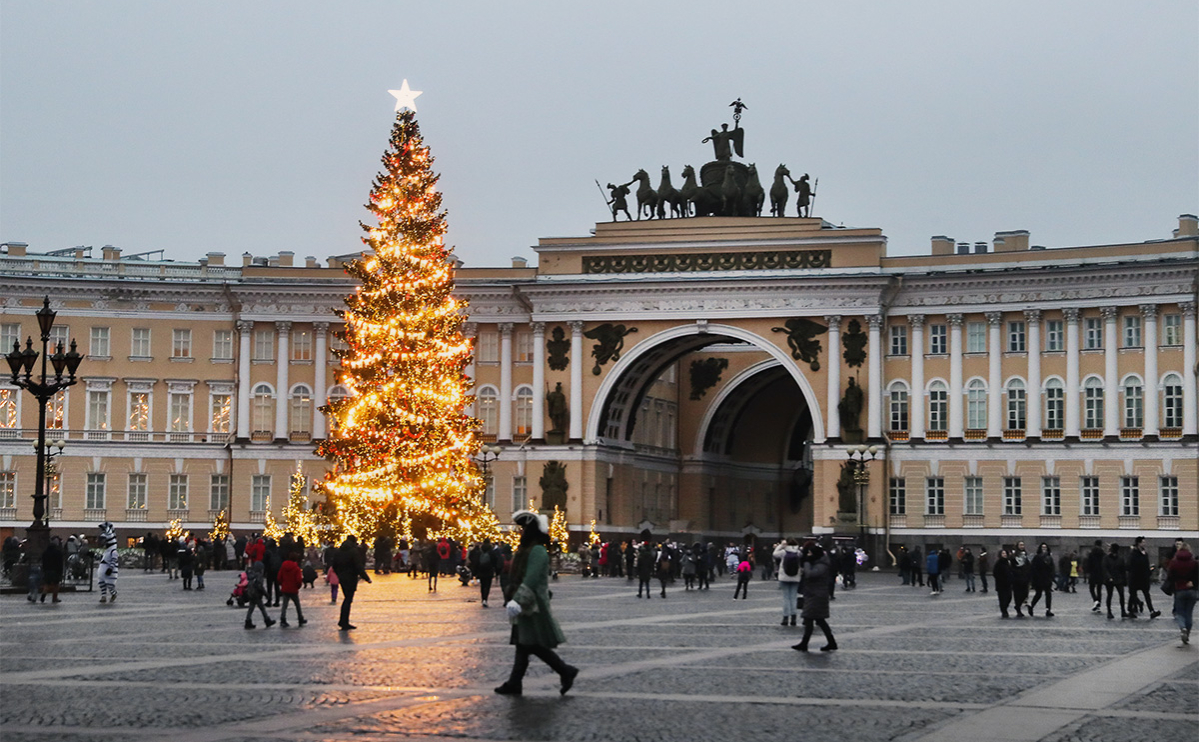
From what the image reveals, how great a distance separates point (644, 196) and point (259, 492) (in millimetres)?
22204

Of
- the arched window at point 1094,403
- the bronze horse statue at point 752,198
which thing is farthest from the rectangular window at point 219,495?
the arched window at point 1094,403

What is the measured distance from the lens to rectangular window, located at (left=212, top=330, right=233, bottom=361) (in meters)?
82.1

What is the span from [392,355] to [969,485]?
28.6 metres

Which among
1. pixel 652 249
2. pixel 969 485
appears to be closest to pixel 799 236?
pixel 652 249

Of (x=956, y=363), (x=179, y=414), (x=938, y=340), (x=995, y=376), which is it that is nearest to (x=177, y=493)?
(x=179, y=414)

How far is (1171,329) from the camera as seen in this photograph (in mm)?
73188

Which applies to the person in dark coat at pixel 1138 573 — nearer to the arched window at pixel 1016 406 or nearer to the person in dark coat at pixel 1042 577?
the person in dark coat at pixel 1042 577

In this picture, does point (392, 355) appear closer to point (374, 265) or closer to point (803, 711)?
point (374, 265)

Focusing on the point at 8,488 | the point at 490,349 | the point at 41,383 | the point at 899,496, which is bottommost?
the point at 899,496

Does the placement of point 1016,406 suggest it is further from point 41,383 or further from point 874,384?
point 41,383

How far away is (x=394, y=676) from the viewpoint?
20484mm

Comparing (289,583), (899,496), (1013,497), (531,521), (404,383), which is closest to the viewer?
(531,521)

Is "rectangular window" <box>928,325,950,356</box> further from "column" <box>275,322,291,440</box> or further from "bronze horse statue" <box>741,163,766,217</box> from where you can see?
"column" <box>275,322,291,440</box>

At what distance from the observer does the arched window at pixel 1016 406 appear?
75562 mm
